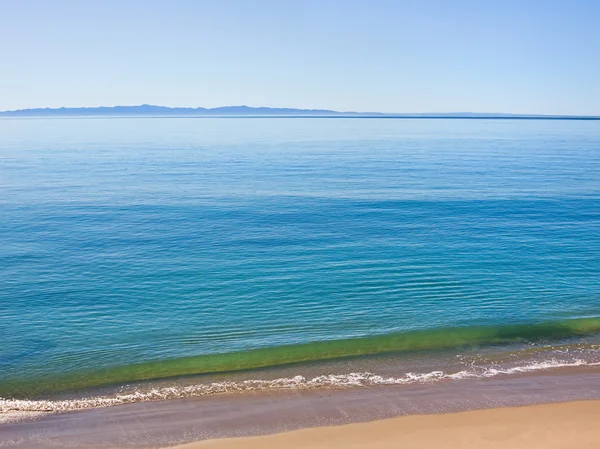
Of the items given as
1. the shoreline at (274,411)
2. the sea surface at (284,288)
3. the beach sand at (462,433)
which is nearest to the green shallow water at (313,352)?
the sea surface at (284,288)

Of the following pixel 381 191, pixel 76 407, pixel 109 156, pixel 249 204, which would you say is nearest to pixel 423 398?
pixel 76 407

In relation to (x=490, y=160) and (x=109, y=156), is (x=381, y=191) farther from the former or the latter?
(x=109, y=156)

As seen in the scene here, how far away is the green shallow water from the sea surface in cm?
10

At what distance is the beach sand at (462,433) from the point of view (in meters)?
17.5

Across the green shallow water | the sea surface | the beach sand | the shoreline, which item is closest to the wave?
the sea surface

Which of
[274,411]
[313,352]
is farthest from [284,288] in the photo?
[274,411]

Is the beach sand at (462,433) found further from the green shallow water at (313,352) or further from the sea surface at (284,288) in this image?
the green shallow water at (313,352)

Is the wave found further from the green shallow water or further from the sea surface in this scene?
the green shallow water

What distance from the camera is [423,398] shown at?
814 inches

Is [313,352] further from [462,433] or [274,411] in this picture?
[462,433]

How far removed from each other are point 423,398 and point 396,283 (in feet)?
39.0

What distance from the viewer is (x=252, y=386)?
2197 cm

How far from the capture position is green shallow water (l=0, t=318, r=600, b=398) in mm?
22312

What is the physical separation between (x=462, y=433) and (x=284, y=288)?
603 inches
